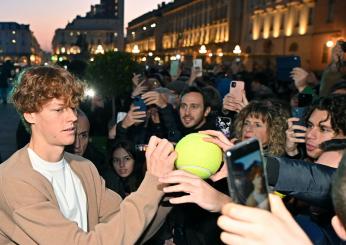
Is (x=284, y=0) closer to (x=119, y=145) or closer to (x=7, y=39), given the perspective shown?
(x=119, y=145)

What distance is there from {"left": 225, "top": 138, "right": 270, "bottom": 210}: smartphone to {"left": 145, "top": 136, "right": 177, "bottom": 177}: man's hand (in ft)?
3.28

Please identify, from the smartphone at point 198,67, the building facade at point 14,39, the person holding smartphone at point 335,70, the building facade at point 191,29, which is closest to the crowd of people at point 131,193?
the person holding smartphone at point 335,70

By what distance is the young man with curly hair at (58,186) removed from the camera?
2162mm

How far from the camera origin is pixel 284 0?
159 ft

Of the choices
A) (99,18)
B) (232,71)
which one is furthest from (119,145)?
(99,18)

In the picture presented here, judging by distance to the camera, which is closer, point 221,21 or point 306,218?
point 306,218

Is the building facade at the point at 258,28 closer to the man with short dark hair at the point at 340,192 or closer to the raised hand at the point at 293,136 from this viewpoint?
the raised hand at the point at 293,136

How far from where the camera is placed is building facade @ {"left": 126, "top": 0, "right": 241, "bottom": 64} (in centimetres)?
6612

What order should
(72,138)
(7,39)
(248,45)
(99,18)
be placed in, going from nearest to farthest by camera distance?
(72,138), (248,45), (99,18), (7,39)

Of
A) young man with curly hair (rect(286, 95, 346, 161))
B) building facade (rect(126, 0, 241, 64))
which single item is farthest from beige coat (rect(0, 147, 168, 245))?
building facade (rect(126, 0, 241, 64))

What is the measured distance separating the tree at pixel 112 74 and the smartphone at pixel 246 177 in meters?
8.06

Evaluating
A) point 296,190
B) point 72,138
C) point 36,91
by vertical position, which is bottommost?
point 296,190

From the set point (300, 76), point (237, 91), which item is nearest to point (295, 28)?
point (300, 76)

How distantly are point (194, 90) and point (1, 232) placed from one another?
12.6ft
